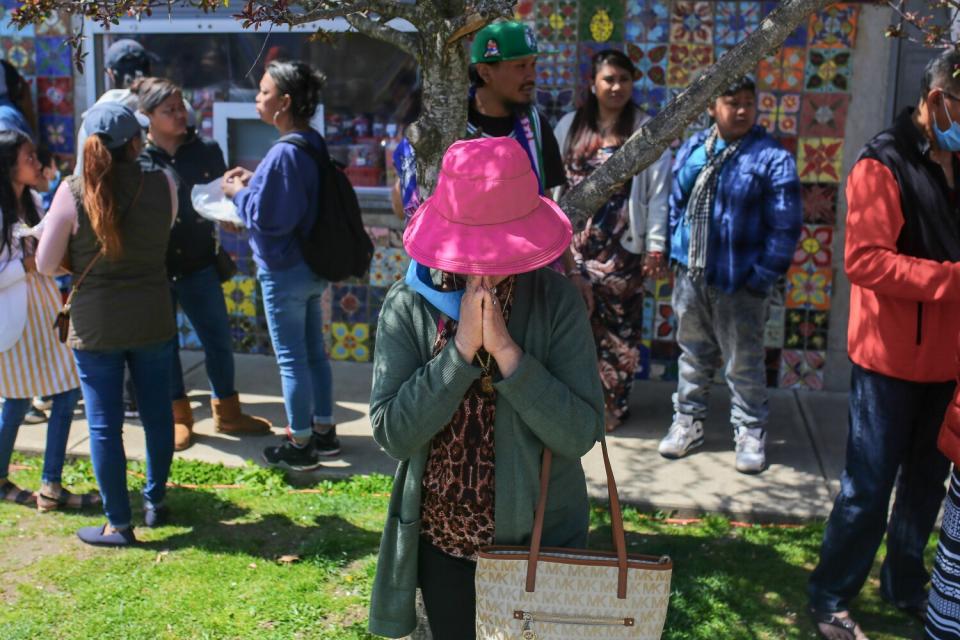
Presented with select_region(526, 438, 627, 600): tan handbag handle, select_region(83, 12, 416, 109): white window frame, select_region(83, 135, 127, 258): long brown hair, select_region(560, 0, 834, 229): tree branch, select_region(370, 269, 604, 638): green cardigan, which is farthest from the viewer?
select_region(83, 12, 416, 109): white window frame

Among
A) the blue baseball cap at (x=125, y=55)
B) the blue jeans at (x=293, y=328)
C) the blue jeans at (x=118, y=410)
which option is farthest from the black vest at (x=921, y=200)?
the blue baseball cap at (x=125, y=55)

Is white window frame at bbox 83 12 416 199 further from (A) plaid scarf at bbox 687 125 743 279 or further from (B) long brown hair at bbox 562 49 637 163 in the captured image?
(A) plaid scarf at bbox 687 125 743 279

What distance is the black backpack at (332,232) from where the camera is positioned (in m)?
5.03

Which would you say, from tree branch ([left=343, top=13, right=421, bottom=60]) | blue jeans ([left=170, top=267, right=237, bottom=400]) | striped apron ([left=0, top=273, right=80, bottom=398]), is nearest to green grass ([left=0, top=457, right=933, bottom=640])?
striped apron ([left=0, top=273, right=80, bottom=398])

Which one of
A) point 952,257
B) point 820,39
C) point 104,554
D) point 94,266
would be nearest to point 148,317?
point 94,266

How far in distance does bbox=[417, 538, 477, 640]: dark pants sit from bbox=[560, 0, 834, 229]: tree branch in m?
1.09

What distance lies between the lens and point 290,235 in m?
5.04

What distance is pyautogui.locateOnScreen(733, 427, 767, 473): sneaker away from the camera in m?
5.23

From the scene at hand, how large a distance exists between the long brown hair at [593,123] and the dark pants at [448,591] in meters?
3.29

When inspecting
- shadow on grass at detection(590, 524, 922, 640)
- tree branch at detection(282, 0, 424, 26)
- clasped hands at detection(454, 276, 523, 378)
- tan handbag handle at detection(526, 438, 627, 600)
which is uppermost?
tree branch at detection(282, 0, 424, 26)

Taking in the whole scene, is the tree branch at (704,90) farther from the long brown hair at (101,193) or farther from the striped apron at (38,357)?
the striped apron at (38,357)

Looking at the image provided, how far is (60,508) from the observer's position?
15.8 ft

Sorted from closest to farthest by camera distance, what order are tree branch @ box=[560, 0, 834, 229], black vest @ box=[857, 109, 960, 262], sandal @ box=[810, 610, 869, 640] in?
1. tree branch @ box=[560, 0, 834, 229]
2. black vest @ box=[857, 109, 960, 262]
3. sandal @ box=[810, 610, 869, 640]

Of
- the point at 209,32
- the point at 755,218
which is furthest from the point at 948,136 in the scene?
the point at 209,32
